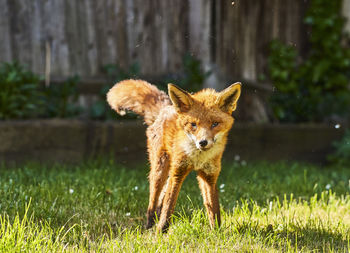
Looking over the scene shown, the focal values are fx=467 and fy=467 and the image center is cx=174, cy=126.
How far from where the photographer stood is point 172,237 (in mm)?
2957

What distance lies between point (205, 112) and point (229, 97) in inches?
6.9

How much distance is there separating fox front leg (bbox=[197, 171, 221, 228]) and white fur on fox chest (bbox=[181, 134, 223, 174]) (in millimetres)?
73

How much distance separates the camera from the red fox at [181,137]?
109 inches

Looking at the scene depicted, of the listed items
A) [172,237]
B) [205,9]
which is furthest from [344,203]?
[205,9]

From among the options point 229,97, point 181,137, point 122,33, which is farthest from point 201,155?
point 122,33

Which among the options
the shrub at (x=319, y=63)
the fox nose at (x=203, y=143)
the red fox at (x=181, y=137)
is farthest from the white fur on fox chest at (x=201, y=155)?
the shrub at (x=319, y=63)

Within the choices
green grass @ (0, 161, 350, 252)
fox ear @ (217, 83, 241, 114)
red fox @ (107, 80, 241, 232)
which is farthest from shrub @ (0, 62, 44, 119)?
fox ear @ (217, 83, 241, 114)

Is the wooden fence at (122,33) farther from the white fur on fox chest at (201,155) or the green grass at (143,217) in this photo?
the white fur on fox chest at (201,155)

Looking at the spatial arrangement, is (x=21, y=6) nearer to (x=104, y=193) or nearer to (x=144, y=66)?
(x=144, y=66)

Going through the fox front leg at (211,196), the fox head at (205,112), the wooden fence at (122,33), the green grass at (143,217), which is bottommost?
the green grass at (143,217)

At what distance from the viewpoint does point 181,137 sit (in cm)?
289

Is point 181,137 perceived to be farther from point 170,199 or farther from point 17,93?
point 17,93

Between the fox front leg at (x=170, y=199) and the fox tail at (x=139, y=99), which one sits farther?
the fox tail at (x=139, y=99)

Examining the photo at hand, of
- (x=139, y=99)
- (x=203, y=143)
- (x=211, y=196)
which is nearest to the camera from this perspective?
(x=203, y=143)
